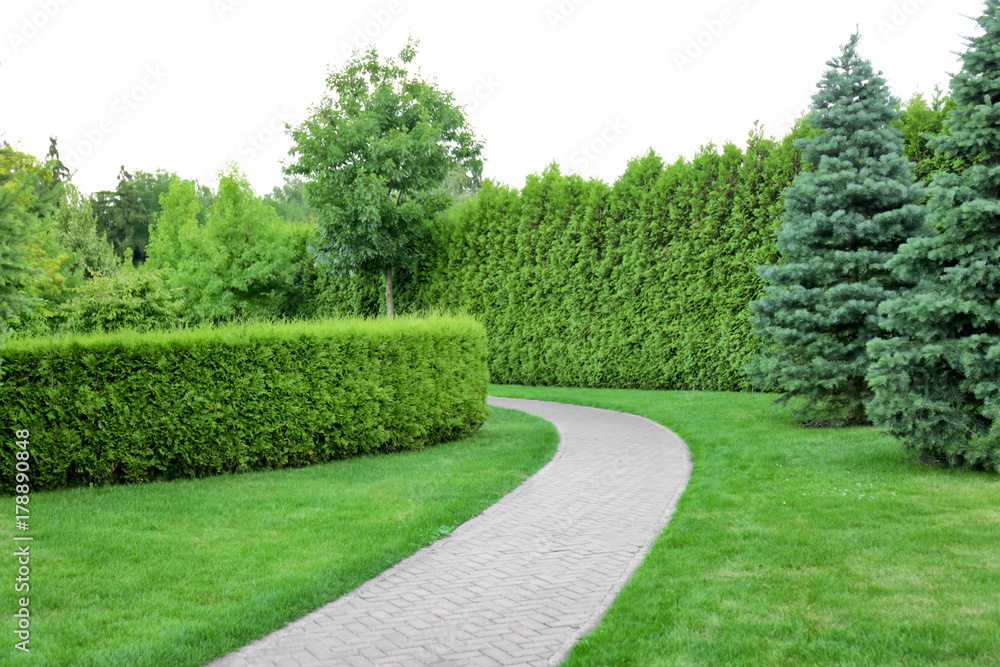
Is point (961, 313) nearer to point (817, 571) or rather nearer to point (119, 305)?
point (817, 571)

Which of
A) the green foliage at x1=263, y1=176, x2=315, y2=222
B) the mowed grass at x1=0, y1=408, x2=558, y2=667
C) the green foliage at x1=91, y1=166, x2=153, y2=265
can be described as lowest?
the mowed grass at x1=0, y1=408, x2=558, y2=667

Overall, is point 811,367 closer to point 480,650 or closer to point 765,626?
point 765,626

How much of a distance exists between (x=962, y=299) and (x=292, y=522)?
729cm

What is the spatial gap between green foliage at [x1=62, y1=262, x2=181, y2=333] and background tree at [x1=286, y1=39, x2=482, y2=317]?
7.40 metres

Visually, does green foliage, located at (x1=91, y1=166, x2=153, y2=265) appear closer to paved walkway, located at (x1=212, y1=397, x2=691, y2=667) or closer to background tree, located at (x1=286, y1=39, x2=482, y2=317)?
background tree, located at (x1=286, y1=39, x2=482, y2=317)

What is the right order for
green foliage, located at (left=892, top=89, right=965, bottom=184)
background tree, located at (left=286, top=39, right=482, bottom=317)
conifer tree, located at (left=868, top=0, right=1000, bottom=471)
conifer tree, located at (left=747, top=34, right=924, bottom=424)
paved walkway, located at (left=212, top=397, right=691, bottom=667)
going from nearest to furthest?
paved walkway, located at (left=212, top=397, right=691, bottom=667) → conifer tree, located at (left=868, top=0, right=1000, bottom=471) → conifer tree, located at (left=747, top=34, right=924, bottom=424) → green foliage, located at (left=892, top=89, right=965, bottom=184) → background tree, located at (left=286, top=39, right=482, bottom=317)

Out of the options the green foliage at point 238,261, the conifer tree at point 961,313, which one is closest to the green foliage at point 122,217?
the green foliage at point 238,261

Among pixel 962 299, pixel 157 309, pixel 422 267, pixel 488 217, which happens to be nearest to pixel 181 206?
pixel 422 267

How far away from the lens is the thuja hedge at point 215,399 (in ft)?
26.5

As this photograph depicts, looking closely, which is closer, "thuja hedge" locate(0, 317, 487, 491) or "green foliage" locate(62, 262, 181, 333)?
"thuja hedge" locate(0, 317, 487, 491)

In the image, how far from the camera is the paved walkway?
4020 mm

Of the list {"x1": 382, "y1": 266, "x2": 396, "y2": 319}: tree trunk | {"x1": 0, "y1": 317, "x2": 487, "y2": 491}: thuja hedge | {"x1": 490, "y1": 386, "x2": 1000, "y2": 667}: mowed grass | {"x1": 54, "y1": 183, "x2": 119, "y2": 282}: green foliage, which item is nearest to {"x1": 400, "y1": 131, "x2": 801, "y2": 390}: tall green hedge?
{"x1": 382, "y1": 266, "x2": 396, "y2": 319}: tree trunk

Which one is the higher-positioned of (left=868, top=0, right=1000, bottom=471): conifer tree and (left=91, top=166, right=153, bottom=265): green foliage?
(left=91, top=166, right=153, bottom=265): green foliage

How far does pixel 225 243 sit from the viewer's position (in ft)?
81.8
